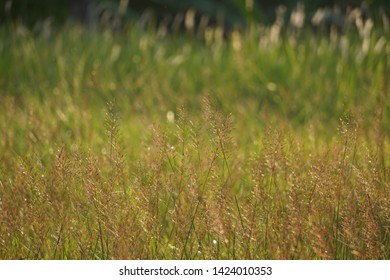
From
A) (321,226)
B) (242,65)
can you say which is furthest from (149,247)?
(242,65)

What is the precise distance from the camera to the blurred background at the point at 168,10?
7242 mm

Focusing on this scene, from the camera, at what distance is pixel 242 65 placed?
220 inches

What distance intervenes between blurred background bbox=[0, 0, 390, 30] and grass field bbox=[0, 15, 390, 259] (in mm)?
540

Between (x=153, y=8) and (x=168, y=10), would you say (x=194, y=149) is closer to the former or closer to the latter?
(x=168, y=10)

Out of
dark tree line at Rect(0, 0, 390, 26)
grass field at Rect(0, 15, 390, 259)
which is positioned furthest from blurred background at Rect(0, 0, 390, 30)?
grass field at Rect(0, 15, 390, 259)

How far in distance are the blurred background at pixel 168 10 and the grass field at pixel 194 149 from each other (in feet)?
1.77

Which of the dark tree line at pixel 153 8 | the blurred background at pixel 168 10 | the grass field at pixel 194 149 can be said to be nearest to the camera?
the grass field at pixel 194 149

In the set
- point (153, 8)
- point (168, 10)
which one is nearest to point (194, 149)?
point (168, 10)

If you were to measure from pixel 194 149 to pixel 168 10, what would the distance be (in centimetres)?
831

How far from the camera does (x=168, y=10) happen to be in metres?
10.7

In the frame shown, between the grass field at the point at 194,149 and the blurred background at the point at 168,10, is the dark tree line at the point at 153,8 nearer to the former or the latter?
the blurred background at the point at 168,10

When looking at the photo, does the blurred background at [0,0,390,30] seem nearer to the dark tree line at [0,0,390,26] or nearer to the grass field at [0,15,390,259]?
the dark tree line at [0,0,390,26]

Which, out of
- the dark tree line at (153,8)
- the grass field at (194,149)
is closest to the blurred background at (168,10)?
the dark tree line at (153,8)

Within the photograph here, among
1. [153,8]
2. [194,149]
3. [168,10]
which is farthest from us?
[153,8]
